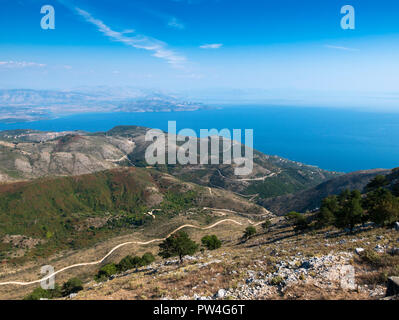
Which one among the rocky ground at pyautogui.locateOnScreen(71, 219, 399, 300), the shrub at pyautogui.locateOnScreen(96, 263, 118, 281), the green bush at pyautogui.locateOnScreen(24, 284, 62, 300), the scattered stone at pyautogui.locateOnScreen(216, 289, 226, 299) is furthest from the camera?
the shrub at pyautogui.locateOnScreen(96, 263, 118, 281)

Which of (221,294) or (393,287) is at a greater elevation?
(393,287)

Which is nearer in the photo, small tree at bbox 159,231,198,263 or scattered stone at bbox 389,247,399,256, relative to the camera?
scattered stone at bbox 389,247,399,256

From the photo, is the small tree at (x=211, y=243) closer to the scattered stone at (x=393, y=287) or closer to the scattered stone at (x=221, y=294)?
the scattered stone at (x=221, y=294)

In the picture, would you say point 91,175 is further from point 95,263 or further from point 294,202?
point 294,202

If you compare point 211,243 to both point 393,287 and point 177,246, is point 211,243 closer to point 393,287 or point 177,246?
point 177,246

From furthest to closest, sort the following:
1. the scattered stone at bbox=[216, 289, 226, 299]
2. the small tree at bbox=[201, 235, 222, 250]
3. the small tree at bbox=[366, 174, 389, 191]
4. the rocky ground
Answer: the small tree at bbox=[366, 174, 389, 191] → the small tree at bbox=[201, 235, 222, 250] → the scattered stone at bbox=[216, 289, 226, 299] → the rocky ground

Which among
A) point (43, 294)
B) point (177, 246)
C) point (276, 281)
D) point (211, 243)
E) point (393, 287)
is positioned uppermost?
point (393, 287)

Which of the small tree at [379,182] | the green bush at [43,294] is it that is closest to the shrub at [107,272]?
the green bush at [43,294]

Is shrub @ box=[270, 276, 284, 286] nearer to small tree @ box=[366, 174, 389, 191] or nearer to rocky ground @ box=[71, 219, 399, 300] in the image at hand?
rocky ground @ box=[71, 219, 399, 300]

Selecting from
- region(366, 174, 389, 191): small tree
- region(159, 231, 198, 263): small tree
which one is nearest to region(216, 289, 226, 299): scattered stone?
region(159, 231, 198, 263): small tree

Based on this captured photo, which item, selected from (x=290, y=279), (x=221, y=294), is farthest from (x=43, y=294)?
(x=290, y=279)
